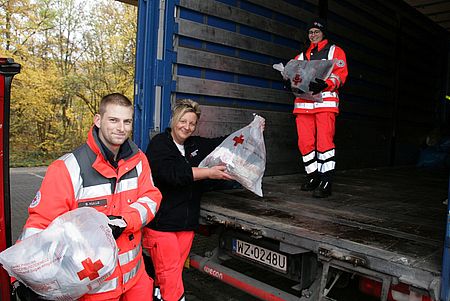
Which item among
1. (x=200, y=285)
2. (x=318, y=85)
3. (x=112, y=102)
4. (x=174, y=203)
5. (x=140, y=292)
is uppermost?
(x=318, y=85)

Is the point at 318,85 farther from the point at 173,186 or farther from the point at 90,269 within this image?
the point at 90,269

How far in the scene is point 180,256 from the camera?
251 centimetres

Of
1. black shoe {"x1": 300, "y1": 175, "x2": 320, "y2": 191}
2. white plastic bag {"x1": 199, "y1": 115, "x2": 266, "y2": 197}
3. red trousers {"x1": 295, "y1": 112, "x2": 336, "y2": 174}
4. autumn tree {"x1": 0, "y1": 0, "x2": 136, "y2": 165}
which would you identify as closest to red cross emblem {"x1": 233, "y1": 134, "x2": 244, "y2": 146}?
white plastic bag {"x1": 199, "y1": 115, "x2": 266, "y2": 197}

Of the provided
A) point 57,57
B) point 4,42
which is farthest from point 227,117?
point 57,57

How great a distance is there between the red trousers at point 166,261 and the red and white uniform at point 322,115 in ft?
4.86

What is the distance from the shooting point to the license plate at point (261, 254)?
219 cm

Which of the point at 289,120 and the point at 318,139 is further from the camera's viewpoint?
the point at 289,120

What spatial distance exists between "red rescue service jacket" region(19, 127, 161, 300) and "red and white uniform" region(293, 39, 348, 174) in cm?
175

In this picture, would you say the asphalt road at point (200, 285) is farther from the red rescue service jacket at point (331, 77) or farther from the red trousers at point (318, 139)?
the red rescue service jacket at point (331, 77)

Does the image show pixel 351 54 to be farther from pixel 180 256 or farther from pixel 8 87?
pixel 8 87

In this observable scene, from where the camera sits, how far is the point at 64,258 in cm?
153

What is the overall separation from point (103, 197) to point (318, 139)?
2.05 metres

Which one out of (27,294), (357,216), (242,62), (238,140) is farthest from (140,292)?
(242,62)

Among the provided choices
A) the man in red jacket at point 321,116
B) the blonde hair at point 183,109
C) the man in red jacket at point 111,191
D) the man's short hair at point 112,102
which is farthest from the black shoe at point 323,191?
the man's short hair at point 112,102
